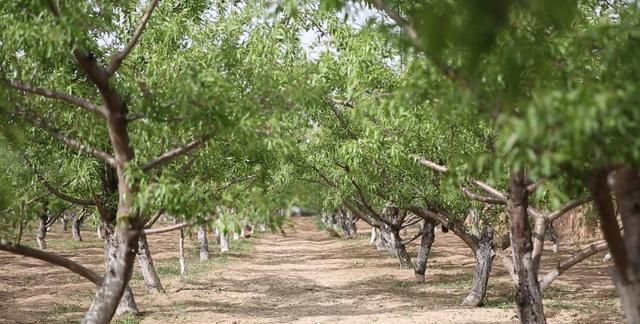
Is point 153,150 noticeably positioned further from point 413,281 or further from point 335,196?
point 413,281

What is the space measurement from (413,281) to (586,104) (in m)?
21.8

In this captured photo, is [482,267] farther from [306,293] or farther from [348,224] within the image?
[348,224]

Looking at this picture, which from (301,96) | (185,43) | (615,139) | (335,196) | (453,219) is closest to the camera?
(615,139)

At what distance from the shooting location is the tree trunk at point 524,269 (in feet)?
39.8

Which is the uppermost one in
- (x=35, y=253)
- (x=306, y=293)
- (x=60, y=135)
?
(x=60, y=135)

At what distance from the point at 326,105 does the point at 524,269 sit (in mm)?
5291

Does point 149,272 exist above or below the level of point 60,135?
below

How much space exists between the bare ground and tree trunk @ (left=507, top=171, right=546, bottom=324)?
4.87 m

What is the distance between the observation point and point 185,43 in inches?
524

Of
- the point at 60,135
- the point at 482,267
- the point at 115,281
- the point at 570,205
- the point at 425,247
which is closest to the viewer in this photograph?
the point at 115,281

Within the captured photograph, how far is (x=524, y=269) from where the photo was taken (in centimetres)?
1244

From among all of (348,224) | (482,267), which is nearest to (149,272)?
(482,267)

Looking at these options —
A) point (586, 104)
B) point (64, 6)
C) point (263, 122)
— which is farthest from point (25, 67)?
point (586, 104)

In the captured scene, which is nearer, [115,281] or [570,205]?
[115,281]
